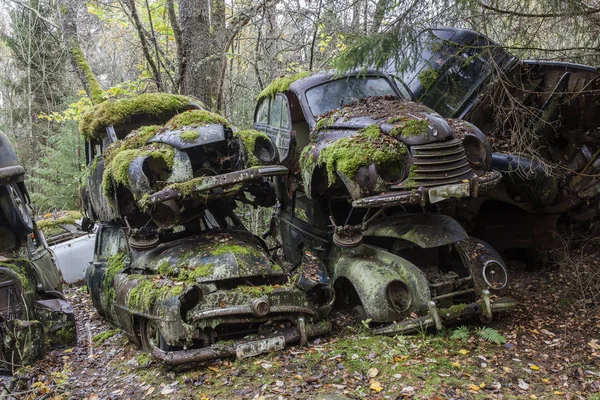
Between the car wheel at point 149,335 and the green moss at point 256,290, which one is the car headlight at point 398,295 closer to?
the green moss at point 256,290

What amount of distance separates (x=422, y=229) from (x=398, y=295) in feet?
2.66

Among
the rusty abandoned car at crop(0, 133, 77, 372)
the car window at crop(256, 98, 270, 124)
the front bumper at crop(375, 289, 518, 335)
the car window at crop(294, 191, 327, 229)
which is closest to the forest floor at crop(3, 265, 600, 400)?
the front bumper at crop(375, 289, 518, 335)

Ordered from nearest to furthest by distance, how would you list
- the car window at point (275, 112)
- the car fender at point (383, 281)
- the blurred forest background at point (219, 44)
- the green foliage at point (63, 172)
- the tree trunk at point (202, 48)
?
the car fender at point (383, 281), the blurred forest background at point (219, 44), the car window at point (275, 112), the tree trunk at point (202, 48), the green foliage at point (63, 172)

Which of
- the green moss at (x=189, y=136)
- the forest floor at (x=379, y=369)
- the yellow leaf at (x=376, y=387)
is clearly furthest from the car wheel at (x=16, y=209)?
the yellow leaf at (x=376, y=387)

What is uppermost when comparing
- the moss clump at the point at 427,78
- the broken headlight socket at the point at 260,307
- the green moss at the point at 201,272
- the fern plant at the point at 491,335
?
the moss clump at the point at 427,78

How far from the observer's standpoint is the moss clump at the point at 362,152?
18.4 ft

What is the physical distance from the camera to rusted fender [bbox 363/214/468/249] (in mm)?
5680

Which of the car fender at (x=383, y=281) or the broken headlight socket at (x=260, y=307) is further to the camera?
the car fender at (x=383, y=281)

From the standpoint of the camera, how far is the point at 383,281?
18.6ft

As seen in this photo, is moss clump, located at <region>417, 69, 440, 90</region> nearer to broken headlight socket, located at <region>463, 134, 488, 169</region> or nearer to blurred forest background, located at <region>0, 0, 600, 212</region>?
blurred forest background, located at <region>0, 0, 600, 212</region>

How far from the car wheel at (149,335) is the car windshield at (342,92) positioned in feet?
12.1

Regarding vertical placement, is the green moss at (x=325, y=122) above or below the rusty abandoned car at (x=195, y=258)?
above

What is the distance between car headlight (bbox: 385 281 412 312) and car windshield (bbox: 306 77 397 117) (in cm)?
285

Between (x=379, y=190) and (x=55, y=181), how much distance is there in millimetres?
14409
